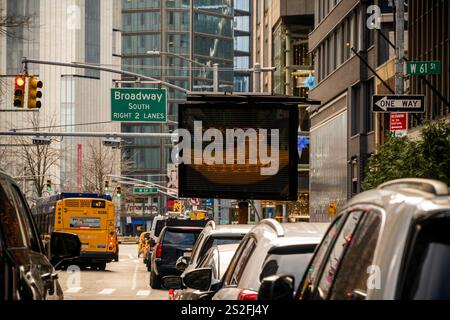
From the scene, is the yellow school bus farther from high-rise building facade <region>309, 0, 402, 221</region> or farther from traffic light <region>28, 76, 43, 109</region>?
traffic light <region>28, 76, 43, 109</region>

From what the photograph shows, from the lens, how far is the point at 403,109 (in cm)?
2903

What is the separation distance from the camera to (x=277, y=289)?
6.70m

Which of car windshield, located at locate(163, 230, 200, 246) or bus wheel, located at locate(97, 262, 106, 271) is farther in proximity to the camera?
bus wheel, located at locate(97, 262, 106, 271)

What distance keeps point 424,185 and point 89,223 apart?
46.3 metres

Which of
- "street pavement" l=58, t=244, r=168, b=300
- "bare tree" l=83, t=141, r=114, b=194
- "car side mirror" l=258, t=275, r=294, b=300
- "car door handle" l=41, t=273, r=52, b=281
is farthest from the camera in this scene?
"bare tree" l=83, t=141, r=114, b=194

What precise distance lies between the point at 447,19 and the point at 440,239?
39.3 meters

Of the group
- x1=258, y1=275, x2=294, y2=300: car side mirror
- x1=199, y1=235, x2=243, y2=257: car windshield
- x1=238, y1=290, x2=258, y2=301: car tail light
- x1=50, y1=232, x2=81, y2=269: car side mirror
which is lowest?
x1=238, y1=290, x2=258, y2=301: car tail light

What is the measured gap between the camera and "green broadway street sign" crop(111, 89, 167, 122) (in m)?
45.3

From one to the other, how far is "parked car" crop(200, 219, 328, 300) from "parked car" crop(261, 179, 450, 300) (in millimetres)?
2577

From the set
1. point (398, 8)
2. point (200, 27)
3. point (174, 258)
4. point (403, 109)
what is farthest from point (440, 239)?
point (200, 27)

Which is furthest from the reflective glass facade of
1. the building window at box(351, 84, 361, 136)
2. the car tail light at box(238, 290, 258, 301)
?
the car tail light at box(238, 290, 258, 301)
